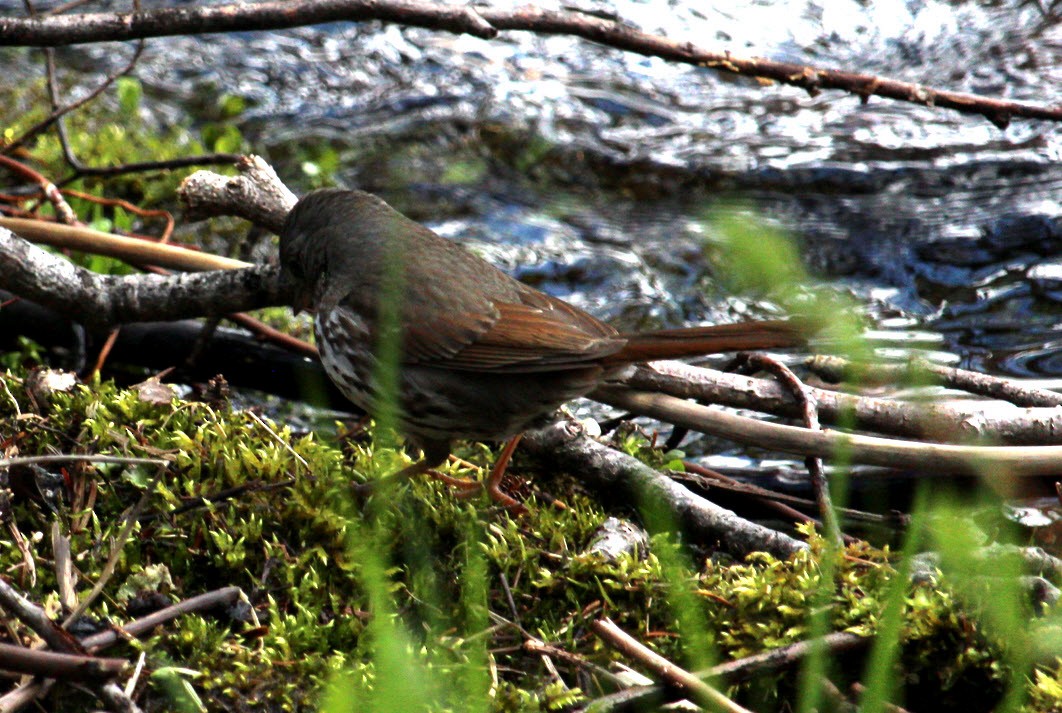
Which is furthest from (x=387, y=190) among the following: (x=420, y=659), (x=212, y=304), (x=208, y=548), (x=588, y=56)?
(x=420, y=659)

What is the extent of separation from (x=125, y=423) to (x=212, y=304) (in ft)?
1.93

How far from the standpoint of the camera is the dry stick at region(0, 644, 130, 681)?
2379 millimetres

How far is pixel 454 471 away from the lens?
3.96 m

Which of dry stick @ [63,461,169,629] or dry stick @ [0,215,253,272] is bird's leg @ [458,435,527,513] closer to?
dry stick @ [63,461,169,629]

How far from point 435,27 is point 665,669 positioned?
9.22 feet

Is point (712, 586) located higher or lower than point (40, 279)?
lower

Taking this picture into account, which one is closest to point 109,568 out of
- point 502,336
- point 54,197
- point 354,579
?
point 354,579

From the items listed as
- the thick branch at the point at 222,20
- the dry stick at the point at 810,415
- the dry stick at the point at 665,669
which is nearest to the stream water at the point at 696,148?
the dry stick at the point at 810,415

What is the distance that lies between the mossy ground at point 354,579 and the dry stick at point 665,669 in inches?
6.0

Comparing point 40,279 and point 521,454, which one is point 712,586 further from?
point 40,279

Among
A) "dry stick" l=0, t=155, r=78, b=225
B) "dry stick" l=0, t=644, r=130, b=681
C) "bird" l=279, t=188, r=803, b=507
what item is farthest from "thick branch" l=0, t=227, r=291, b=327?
"dry stick" l=0, t=644, r=130, b=681

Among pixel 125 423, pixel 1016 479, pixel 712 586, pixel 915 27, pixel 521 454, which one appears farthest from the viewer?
pixel 915 27

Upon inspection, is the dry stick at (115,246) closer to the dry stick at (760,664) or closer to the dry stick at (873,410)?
the dry stick at (873,410)

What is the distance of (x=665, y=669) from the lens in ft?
8.41
